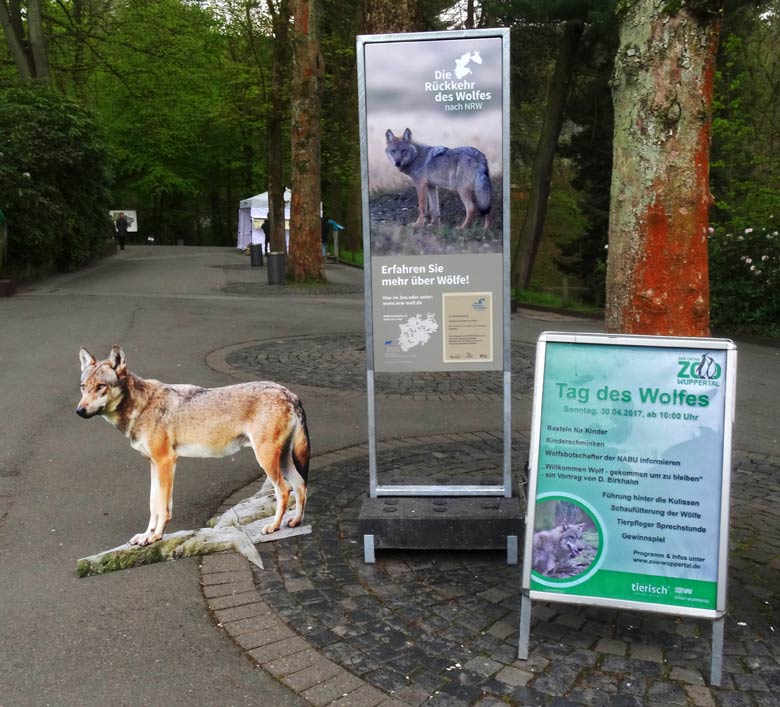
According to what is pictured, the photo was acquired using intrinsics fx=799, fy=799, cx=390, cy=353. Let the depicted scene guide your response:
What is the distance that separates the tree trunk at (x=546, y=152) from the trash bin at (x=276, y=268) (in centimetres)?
616

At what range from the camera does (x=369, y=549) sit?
423cm

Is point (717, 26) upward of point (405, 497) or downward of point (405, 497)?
upward

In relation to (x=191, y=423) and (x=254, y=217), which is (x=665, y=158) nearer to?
(x=191, y=423)

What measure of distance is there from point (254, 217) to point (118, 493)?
28.7 m

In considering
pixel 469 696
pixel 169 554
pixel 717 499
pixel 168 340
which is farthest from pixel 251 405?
pixel 168 340

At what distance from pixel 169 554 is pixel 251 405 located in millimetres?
915

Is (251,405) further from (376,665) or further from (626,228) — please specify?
(626,228)

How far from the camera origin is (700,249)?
12.7 ft

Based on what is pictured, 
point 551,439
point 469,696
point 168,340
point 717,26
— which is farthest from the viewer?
point 168,340

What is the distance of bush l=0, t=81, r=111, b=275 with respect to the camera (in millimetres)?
17312

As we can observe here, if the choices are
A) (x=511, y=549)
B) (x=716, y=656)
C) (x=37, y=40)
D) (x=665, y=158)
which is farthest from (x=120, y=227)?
(x=716, y=656)

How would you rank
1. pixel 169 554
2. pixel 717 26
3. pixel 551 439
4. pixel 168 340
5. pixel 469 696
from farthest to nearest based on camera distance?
pixel 168 340 → pixel 169 554 → pixel 717 26 → pixel 551 439 → pixel 469 696

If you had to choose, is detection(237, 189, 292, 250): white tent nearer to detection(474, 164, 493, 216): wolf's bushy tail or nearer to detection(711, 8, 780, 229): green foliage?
detection(711, 8, 780, 229): green foliage

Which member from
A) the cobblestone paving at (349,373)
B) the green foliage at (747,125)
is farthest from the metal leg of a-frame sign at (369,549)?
the green foliage at (747,125)
